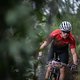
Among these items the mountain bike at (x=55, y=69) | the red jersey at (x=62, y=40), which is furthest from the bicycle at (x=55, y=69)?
the red jersey at (x=62, y=40)

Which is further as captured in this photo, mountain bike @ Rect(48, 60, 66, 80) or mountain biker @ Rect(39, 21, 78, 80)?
mountain bike @ Rect(48, 60, 66, 80)

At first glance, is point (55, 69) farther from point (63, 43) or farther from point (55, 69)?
point (63, 43)

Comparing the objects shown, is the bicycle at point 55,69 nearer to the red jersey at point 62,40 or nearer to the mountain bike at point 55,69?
the mountain bike at point 55,69

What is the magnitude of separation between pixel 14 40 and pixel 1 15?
118mm

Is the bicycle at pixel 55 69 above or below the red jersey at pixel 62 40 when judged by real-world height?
below

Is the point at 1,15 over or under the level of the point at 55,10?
under

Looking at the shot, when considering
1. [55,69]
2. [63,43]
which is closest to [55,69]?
[55,69]

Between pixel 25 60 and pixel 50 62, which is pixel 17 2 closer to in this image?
pixel 25 60

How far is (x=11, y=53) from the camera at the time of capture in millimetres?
1103

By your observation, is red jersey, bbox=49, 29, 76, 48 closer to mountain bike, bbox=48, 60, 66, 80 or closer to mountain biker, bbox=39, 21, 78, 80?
mountain biker, bbox=39, 21, 78, 80

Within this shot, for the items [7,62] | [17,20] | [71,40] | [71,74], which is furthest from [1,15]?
[71,74]

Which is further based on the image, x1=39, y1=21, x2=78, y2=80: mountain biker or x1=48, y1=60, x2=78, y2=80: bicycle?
x1=48, y1=60, x2=78, y2=80: bicycle

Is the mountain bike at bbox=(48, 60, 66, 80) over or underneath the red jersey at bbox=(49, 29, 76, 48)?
underneath

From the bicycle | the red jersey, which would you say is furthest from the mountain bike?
the red jersey
